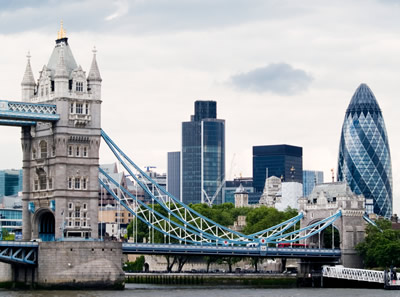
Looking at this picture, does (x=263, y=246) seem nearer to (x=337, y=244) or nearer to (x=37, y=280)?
(x=337, y=244)

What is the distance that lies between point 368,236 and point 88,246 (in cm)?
4332

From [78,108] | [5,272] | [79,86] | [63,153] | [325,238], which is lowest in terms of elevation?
[5,272]

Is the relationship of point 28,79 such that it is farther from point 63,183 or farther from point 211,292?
point 211,292

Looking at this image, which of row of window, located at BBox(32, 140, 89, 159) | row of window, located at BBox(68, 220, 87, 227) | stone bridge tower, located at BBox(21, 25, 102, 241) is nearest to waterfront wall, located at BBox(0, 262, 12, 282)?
stone bridge tower, located at BBox(21, 25, 102, 241)

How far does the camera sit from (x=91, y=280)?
125750mm

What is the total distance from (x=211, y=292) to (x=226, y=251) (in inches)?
620

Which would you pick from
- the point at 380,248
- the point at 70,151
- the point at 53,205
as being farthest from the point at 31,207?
the point at 380,248

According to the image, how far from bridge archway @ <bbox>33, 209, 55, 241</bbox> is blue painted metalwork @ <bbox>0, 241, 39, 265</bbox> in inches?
263


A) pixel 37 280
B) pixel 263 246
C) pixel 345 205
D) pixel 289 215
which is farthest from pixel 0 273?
pixel 289 215

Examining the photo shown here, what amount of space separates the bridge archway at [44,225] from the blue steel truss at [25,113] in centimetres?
1096

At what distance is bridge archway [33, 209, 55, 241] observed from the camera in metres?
134

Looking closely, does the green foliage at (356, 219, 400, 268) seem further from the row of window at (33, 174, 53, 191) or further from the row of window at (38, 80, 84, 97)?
the row of window at (38, 80, 84, 97)

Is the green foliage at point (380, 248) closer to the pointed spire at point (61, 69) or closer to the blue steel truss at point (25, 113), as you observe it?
the blue steel truss at point (25, 113)

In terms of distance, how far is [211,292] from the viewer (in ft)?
414
